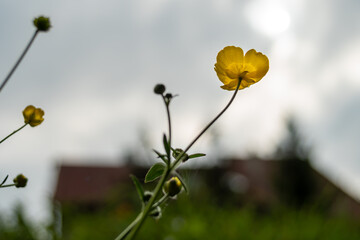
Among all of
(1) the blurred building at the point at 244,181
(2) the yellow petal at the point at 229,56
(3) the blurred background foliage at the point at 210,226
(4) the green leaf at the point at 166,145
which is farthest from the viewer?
(1) the blurred building at the point at 244,181

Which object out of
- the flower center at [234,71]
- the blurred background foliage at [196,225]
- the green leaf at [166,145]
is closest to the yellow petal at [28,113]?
the green leaf at [166,145]

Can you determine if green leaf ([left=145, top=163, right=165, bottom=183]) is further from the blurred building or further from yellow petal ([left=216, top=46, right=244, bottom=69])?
the blurred building

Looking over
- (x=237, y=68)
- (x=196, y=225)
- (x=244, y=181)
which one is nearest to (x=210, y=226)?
(x=196, y=225)

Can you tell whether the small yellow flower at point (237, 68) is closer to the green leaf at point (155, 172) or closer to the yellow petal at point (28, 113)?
the green leaf at point (155, 172)

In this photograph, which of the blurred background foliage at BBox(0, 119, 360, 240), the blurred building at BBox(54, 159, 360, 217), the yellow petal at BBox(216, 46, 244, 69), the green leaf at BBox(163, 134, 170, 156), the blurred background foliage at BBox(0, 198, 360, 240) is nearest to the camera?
the green leaf at BBox(163, 134, 170, 156)

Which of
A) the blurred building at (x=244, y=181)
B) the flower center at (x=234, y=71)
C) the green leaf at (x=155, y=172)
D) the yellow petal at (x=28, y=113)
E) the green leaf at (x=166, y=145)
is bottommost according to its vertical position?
the blurred building at (x=244, y=181)

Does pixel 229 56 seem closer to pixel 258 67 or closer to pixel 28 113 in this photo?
pixel 258 67

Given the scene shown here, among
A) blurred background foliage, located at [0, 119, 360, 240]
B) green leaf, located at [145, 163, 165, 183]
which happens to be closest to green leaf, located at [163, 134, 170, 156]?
green leaf, located at [145, 163, 165, 183]
